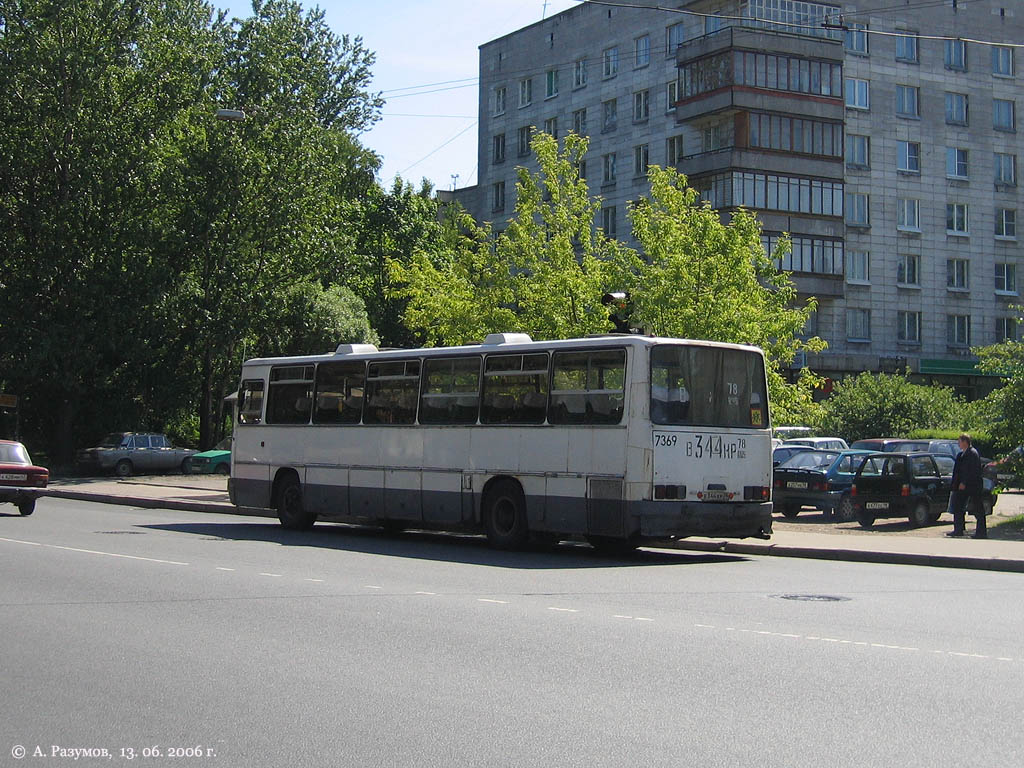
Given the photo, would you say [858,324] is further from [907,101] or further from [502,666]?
[502,666]

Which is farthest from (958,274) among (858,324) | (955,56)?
(955,56)

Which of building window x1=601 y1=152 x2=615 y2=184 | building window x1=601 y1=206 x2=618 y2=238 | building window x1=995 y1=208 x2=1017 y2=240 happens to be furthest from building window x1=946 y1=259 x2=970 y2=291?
building window x1=601 y1=152 x2=615 y2=184

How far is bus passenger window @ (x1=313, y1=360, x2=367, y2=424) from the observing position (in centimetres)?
2266

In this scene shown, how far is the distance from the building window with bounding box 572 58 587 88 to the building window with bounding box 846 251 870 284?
1668 centimetres

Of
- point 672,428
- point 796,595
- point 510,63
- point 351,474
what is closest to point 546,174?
point 351,474

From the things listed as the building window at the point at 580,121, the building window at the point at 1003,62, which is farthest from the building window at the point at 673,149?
the building window at the point at 1003,62

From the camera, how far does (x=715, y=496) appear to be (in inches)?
723

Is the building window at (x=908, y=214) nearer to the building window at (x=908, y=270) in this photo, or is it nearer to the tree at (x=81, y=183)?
the building window at (x=908, y=270)

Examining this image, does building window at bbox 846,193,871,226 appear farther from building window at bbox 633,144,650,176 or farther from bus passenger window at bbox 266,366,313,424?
bus passenger window at bbox 266,366,313,424

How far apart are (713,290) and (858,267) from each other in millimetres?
36531

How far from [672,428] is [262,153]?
110 feet

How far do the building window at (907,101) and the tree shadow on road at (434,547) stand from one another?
1868 inches

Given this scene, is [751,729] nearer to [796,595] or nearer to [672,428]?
[796,595]

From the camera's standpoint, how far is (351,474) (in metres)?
22.5
